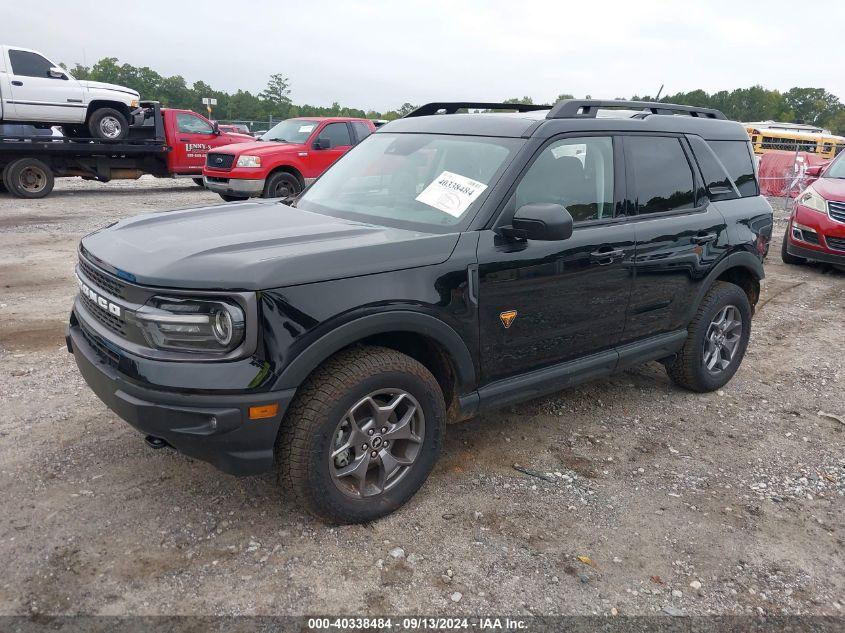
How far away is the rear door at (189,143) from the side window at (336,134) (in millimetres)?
3776

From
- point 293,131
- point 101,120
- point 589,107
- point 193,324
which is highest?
point 589,107

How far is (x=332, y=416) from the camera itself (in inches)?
109

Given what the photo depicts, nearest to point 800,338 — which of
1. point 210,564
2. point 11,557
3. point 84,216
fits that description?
point 210,564

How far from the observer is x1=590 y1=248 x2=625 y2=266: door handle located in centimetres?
361

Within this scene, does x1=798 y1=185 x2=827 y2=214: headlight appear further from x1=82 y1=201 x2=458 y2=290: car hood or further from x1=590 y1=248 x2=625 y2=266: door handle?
x1=82 y1=201 x2=458 y2=290: car hood

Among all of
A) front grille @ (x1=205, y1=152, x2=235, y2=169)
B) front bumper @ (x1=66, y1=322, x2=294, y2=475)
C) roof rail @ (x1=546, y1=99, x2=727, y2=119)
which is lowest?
front bumper @ (x1=66, y1=322, x2=294, y2=475)

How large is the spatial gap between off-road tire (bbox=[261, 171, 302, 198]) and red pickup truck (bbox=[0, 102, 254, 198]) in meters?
3.87

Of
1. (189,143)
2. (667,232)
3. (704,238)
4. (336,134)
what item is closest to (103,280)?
(667,232)

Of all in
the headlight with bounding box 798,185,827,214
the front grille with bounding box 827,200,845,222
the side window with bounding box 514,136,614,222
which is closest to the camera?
the side window with bounding box 514,136,614,222

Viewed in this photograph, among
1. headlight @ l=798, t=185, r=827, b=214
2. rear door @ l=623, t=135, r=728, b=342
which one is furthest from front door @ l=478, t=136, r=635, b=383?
headlight @ l=798, t=185, r=827, b=214

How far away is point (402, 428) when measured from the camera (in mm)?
3070

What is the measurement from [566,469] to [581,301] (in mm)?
942

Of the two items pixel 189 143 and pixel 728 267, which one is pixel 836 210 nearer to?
pixel 728 267

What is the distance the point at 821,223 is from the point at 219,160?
10.4 metres
